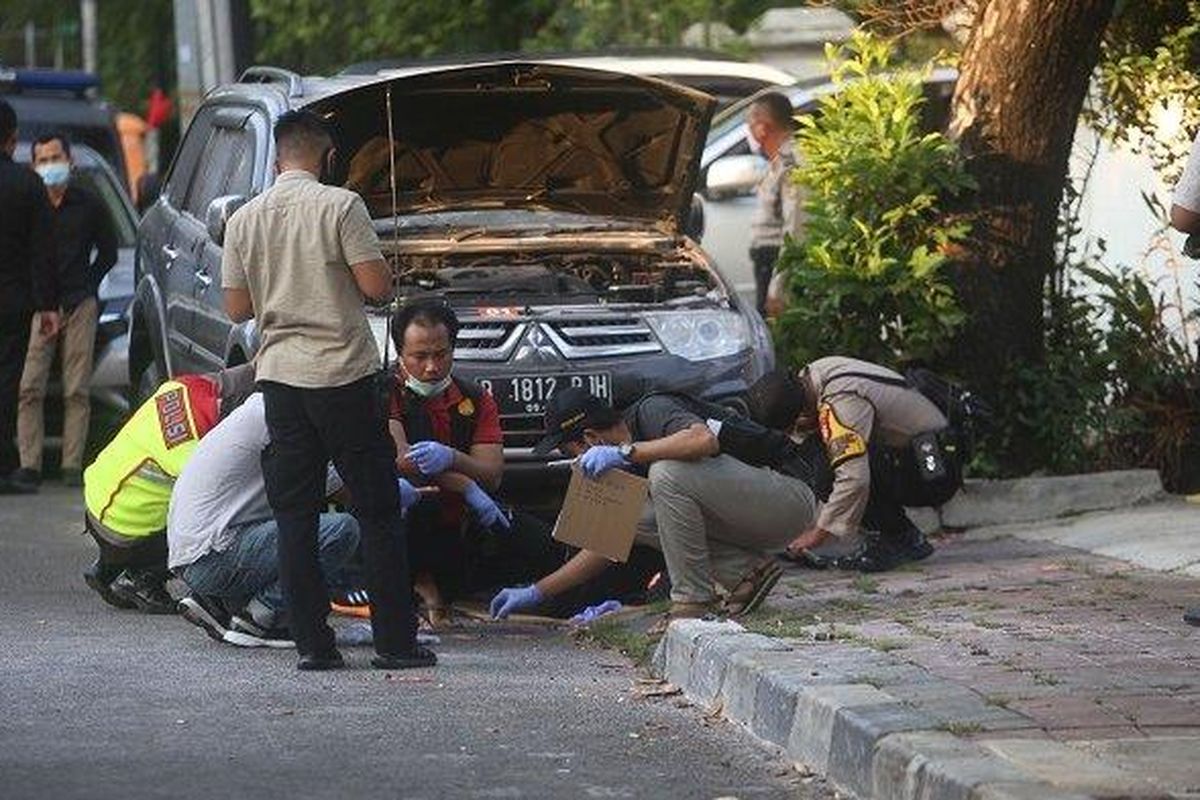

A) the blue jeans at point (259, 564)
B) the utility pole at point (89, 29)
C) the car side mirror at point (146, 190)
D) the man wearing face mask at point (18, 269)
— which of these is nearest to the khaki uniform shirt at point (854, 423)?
the blue jeans at point (259, 564)

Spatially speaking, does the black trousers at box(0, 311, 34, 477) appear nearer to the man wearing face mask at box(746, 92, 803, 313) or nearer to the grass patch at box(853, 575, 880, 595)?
the man wearing face mask at box(746, 92, 803, 313)

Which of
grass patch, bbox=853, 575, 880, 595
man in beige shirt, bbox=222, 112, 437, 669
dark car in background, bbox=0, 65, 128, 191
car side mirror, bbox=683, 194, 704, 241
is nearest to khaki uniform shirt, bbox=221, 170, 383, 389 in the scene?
man in beige shirt, bbox=222, 112, 437, 669

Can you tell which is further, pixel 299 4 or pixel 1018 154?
pixel 299 4

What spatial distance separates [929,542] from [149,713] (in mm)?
4602

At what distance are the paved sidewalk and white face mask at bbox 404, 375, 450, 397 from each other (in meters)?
1.38

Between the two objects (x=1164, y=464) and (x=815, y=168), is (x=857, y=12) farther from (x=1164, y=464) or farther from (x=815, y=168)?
(x=1164, y=464)

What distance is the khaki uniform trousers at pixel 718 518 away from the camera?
1074cm

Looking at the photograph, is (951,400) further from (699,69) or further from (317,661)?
(699,69)

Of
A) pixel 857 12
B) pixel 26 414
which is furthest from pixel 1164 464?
pixel 26 414

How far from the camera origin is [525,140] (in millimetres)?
13531

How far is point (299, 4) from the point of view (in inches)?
1136

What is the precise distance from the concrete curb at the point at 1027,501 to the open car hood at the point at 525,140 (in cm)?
171

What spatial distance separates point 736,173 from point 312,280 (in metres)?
8.48

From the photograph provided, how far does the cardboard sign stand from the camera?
35.2 feet
